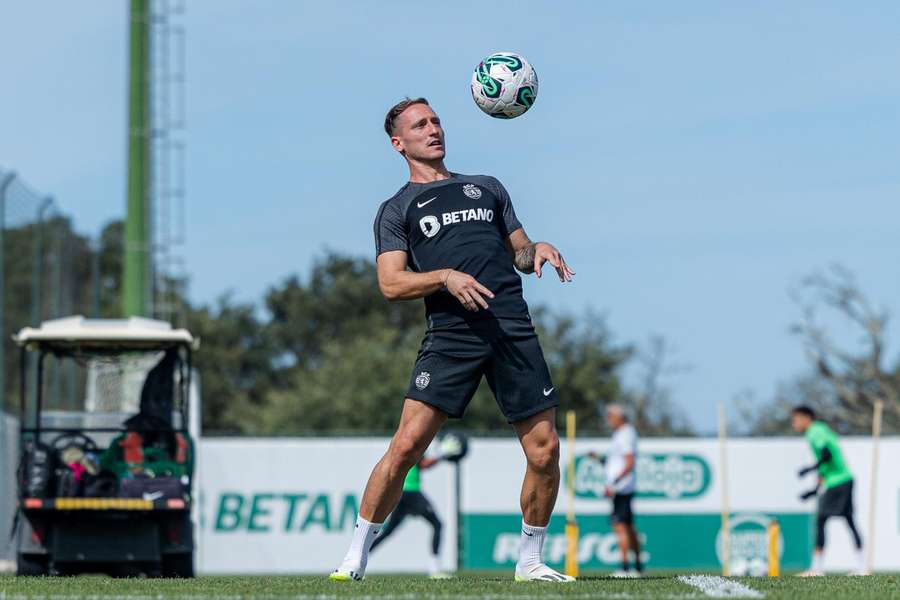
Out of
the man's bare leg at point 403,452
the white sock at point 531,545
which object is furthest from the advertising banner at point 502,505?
the man's bare leg at point 403,452

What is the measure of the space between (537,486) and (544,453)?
24cm

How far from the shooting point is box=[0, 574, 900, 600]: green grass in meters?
6.68

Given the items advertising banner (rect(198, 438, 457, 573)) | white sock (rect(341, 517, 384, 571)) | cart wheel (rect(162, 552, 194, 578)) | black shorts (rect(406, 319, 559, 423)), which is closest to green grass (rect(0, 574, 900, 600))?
white sock (rect(341, 517, 384, 571))

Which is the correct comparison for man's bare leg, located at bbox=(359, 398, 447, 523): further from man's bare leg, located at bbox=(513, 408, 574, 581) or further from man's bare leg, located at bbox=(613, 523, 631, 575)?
man's bare leg, located at bbox=(613, 523, 631, 575)

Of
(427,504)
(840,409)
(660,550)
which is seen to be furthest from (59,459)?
(840,409)

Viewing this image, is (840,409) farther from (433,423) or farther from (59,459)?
(433,423)

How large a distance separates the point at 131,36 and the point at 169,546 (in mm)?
18479

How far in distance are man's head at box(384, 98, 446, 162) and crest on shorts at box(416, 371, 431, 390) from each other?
113cm

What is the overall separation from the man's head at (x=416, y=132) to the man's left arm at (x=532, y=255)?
1.86 feet

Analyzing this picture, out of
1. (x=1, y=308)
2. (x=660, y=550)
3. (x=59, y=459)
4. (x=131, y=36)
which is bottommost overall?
(x=660, y=550)

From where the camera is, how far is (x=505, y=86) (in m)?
8.41

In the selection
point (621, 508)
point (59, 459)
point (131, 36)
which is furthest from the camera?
point (131, 36)

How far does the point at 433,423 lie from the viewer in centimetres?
775

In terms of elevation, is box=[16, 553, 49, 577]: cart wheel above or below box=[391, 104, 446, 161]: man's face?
below
